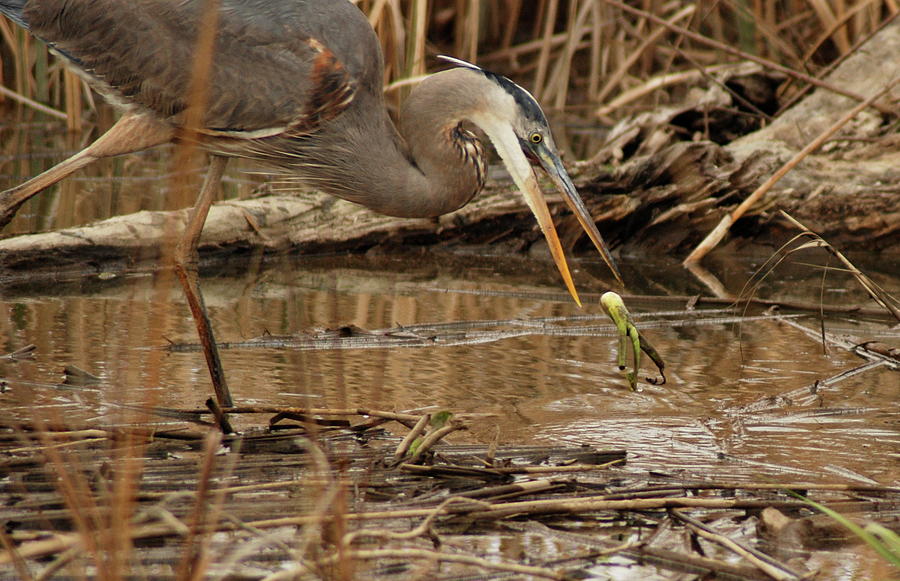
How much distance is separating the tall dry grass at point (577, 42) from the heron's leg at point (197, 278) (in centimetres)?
319

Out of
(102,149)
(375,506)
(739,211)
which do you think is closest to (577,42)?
(739,211)

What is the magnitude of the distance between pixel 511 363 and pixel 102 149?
5.58 ft

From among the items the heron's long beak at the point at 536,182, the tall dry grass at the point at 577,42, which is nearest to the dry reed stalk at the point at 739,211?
the heron's long beak at the point at 536,182

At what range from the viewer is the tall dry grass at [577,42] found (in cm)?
896

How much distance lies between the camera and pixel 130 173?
8320mm

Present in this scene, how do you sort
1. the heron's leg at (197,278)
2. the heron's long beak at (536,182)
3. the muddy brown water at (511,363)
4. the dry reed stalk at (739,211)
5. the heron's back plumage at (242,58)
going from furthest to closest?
1. the dry reed stalk at (739,211)
2. the heron's long beak at (536,182)
3. the heron's back plumage at (242,58)
4. the heron's leg at (197,278)
5. the muddy brown water at (511,363)

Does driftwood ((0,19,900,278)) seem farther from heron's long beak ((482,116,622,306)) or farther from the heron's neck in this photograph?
heron's long beak ((482,116,622,306))

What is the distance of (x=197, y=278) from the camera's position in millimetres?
4332

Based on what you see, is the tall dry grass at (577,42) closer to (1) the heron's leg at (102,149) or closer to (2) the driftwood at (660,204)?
(2) the driftwood at (660,204)

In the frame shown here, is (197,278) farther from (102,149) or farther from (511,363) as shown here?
(511,363)

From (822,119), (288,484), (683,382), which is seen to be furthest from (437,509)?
(822,119)

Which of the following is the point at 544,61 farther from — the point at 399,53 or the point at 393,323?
the point at 393,323

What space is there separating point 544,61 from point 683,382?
21.1 feet

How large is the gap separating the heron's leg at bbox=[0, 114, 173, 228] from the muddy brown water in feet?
1.41
